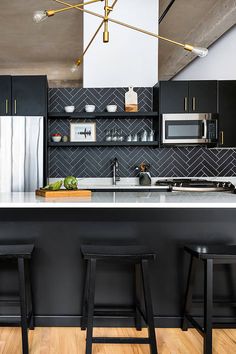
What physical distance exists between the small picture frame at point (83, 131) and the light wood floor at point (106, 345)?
2.88m

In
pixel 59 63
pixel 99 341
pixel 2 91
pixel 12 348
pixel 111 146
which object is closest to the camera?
pixel 99 341

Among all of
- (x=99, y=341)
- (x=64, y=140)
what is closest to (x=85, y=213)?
(x=99, y=341)

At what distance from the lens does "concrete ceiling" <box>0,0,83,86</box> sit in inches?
215

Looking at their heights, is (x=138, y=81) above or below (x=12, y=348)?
above

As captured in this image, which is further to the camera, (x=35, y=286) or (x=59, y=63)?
(x=59, y=63)

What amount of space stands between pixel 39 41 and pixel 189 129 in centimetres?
352

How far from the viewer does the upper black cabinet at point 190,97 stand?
4840mm

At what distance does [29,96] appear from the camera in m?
4.75

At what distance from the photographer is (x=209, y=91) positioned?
15.9 feet

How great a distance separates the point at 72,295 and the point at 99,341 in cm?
61

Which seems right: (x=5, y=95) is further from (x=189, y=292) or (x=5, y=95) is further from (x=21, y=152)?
(x=189, y=292)

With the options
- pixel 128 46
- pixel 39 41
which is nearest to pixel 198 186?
pixel 128 46

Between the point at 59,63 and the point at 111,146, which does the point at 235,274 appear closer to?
the point at 111,146

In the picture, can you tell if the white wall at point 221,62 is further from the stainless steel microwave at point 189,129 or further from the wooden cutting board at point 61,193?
the wooden cutting board at point 61,193
